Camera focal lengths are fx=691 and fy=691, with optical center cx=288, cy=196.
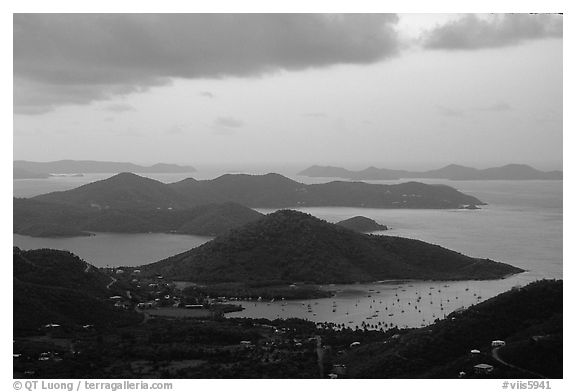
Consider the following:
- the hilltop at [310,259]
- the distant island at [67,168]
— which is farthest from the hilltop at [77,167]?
the hilltop at [310,259]

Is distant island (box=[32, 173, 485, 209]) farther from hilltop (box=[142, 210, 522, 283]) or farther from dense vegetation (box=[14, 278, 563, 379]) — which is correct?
dense vegetation (box=[14, 278, 563, 379])

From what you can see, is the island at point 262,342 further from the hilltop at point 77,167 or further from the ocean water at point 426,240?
the hilltop at point 77,167

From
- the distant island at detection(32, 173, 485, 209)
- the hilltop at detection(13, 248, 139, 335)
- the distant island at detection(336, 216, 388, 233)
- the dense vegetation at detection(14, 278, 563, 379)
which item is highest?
the distant island at detection(32, 173, 485, 209)

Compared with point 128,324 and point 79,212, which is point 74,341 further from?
point 79,212

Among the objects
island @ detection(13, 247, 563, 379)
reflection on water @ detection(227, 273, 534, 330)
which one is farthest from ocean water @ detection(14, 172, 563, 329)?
island @ detection(13, 247, 563, 379)

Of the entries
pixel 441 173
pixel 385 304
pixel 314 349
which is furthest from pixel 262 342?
pixel 441 173

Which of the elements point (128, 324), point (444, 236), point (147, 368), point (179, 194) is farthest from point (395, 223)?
point (147, 368)
